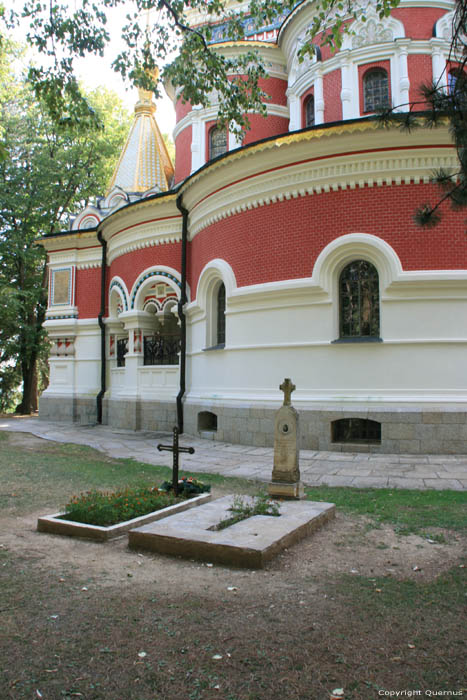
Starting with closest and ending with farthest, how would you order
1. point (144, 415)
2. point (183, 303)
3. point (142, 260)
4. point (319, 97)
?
point (319, 97) < point (183, 303) < point (144, 415) < point (142, 260)

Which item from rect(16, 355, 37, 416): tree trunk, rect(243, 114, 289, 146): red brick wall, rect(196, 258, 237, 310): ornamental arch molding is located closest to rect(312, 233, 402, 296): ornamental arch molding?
rect(196, 258, 237, 310): ornamental arch molding

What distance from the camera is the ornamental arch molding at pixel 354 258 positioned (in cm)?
1149

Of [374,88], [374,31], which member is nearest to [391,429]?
[374,88]

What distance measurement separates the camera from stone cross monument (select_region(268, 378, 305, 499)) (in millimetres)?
7016

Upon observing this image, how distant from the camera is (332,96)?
51.4 ft

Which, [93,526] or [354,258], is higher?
[354,258]

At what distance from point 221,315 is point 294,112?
718 centimetres

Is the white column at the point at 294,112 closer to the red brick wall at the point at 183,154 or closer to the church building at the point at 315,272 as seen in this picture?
the church building at the point at 315,272

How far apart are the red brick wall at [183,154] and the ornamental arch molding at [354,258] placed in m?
9.42

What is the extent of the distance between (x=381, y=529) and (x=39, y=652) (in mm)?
3907

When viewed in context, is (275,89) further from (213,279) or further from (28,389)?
(28,389)

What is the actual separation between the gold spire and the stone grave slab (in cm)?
1734

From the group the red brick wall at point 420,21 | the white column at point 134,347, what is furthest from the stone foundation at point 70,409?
the red brick wall at point 420,21

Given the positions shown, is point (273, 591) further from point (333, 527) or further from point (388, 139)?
point (388, 139)
